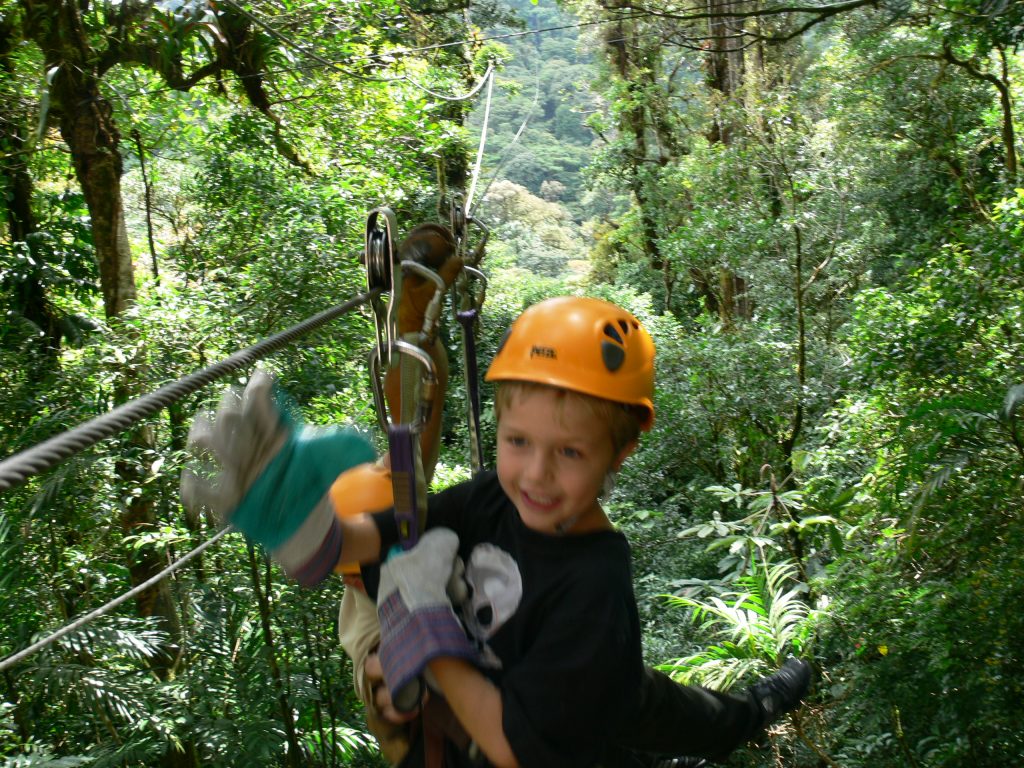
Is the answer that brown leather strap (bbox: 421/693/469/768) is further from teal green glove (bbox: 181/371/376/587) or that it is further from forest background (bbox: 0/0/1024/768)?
forest background (bbox: 0/0/1024/768)

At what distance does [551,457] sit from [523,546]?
0.50ft

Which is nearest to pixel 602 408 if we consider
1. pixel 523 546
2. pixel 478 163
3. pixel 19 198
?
pixel 523 546

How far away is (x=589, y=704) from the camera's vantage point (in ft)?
3.52

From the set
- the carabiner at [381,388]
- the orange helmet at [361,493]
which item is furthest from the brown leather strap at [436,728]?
the carabiner at [381,388]

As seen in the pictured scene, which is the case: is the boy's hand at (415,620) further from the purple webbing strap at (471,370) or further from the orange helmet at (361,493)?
the purple webbing strap at (471,370)

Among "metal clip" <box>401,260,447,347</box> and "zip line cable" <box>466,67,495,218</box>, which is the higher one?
"zip line cable" <box>466,67,495,218</box>

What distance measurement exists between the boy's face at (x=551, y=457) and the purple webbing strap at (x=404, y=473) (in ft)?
0.48

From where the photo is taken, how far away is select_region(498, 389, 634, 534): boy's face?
1.14 m

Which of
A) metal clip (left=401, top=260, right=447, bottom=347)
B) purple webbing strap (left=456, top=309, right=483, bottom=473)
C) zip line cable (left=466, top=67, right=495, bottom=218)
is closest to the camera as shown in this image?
metal clip (left=401, top=260, right=447, bottom=347)

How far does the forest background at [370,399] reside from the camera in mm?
2848

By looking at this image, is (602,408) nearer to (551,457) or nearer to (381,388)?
(551,457)

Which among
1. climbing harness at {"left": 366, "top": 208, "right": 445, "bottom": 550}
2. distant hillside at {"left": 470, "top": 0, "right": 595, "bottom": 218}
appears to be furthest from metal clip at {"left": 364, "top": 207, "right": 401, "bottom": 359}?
distant hillside at {"left": 470, "top": 0, "right": 595, "bottom": 218}

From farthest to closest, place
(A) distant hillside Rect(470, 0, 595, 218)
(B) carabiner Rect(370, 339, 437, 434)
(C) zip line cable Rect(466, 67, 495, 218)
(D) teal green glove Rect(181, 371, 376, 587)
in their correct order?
(A) distant hillside Rect(470, 0, 595, 218) < (C) zip line cable Rect(466, 67, 495, 218) < (B) carabiner Rect(370, 339, 437, 434) < (D) teal green glove Rect(181, 371, 376, 587)

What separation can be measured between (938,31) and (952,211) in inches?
117
